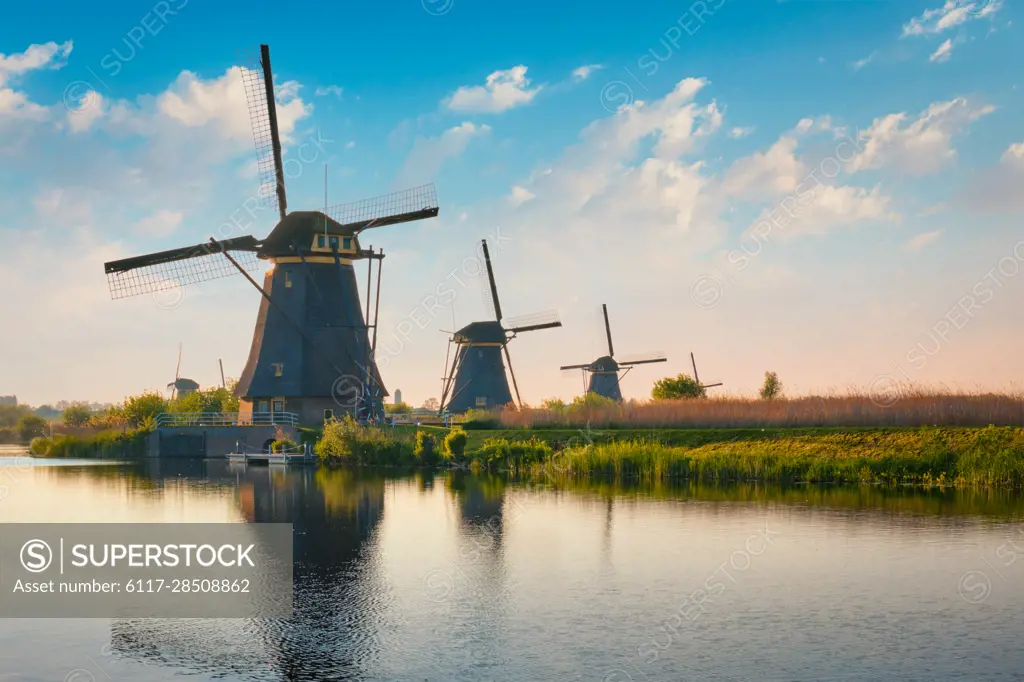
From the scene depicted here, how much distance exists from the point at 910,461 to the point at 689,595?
17.8 m

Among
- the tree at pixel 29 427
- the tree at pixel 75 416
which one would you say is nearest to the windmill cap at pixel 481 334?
the tree at pixel 75 416

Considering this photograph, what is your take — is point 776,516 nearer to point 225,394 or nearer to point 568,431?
point 568,431

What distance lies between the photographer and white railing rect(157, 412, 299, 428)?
5147 centimetres

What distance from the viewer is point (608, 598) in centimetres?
1505

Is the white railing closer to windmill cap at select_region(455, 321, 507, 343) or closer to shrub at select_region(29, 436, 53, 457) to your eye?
shrub at select_region(29, 436, 53, 457)

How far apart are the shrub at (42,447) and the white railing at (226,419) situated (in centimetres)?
915

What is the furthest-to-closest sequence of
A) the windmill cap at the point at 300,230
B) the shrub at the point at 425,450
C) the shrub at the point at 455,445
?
the windmill cap at the point at 300,230
the shrub at the point at 425,450
the shrub at the point at 455,445

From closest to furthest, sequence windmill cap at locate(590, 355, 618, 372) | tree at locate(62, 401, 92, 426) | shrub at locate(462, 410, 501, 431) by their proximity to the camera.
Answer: shrub at locate(462, 410, 501, 431) < windmill cap at locate(590, 355, 618, 372) < tree at locate(62, 401, 92, 426)

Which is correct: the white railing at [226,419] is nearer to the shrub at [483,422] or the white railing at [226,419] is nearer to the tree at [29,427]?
the shrub at [483,422]

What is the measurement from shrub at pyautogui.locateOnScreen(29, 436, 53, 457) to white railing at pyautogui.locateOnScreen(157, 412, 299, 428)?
9.15 metres

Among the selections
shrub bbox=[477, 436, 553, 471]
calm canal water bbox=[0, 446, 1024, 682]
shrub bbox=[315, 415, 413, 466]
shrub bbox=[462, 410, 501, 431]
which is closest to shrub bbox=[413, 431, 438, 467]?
shrub bbox=[315, 415, 413, 466]

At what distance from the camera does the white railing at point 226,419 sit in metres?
51.5

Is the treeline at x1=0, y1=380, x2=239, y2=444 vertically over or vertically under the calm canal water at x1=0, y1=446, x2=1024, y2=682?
over

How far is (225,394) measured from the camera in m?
65.6
